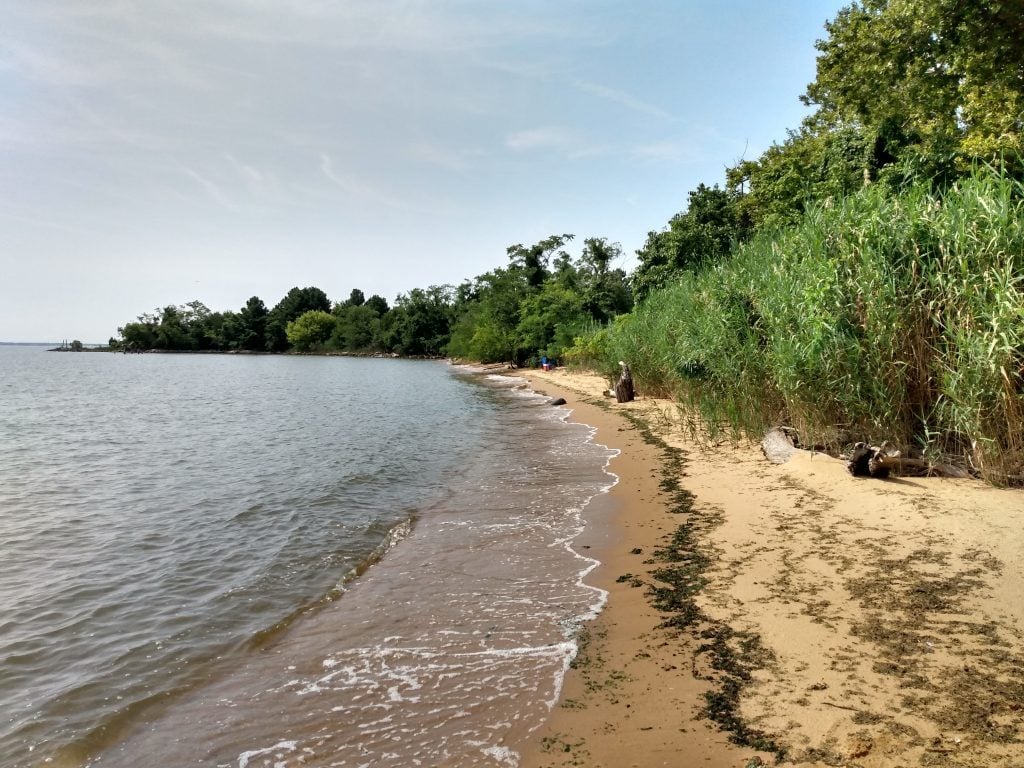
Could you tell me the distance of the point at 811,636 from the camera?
3.92m

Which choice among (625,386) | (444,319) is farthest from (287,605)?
(444,319)

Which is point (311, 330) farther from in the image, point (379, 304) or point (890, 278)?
point (890, 278)

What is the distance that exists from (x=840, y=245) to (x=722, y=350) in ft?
10.3

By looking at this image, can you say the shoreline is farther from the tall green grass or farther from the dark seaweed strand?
the tall green grass

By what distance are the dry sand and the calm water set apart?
1.64 ft

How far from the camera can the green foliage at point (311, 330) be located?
119 m

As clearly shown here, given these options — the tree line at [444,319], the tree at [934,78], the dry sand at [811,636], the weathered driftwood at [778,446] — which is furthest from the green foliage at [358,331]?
the dry sand at [811,636]

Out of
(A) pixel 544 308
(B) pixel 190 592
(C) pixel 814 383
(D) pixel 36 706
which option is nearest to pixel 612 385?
(C) pixel 814 383

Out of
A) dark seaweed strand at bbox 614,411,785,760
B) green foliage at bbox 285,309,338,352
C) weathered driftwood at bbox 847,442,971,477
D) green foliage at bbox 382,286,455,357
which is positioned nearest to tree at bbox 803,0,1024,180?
weathered driftwood at bbox 847,442,971,477

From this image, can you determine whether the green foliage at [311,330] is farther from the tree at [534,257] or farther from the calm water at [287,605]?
the calm water at [287,605]

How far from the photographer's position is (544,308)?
47.8 m

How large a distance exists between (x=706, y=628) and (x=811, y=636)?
690 mm

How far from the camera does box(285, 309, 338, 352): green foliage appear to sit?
391 ft

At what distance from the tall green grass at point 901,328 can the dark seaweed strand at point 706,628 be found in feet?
8.34
